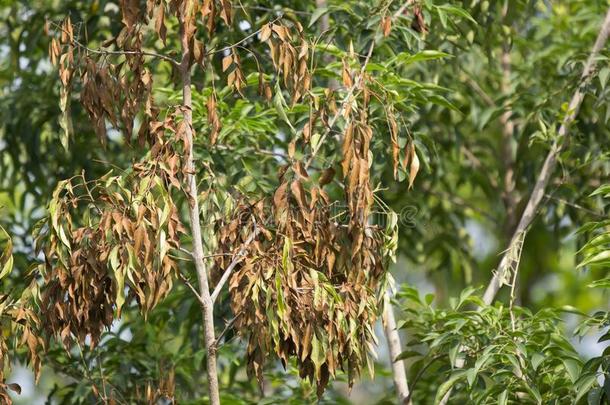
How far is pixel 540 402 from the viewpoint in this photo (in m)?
4.14

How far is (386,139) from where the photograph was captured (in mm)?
4859

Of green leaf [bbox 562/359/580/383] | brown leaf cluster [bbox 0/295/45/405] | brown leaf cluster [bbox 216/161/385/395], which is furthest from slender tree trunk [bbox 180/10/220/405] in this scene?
green leaf [bbox 562/359/580/383]

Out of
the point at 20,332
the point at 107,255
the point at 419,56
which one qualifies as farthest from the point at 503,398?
the point at 20,332

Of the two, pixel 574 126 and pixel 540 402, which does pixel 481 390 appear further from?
pixel 574 126

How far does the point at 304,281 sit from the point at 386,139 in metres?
1.29

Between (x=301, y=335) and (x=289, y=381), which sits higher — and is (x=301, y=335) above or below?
below

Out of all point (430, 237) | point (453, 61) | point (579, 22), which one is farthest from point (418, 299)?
point (579, 22)

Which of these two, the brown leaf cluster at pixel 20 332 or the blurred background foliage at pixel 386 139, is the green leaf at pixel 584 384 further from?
the brown leaf cluster at pixel 20 332

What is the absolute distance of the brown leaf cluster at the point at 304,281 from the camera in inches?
142

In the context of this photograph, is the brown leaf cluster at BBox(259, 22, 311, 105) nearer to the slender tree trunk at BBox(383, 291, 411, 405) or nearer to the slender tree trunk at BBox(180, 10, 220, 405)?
the slender tree trunk at BBox(180, 10, 220, 405)

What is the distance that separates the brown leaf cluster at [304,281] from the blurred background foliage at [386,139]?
0.98ft

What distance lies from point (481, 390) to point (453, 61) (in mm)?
2384

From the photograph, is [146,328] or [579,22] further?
[579,22]

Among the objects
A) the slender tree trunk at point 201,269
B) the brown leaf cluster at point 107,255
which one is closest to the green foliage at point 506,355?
the slender tree trunk at point 201,269
